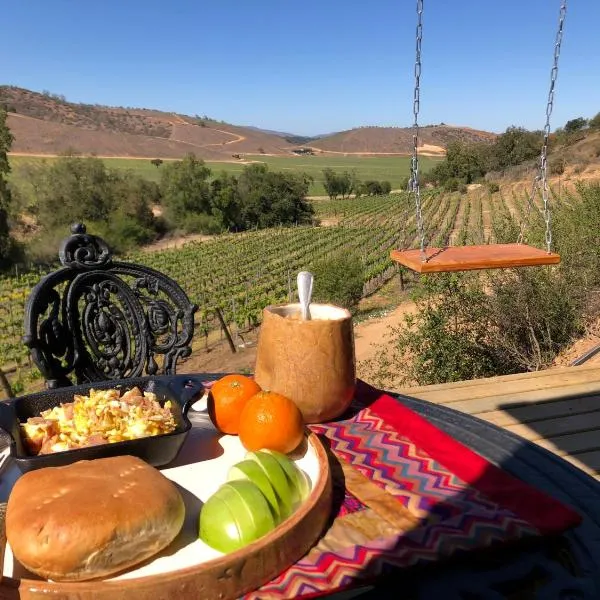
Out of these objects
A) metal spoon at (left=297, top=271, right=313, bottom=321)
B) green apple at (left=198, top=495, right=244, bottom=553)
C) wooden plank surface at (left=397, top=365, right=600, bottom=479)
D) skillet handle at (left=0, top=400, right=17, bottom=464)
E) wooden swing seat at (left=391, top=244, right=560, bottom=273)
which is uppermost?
metal spoon at (left=297, top=271, right=313, bottom=321)

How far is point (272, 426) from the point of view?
113cm

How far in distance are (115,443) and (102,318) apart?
1.22 metres

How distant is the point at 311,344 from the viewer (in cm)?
128

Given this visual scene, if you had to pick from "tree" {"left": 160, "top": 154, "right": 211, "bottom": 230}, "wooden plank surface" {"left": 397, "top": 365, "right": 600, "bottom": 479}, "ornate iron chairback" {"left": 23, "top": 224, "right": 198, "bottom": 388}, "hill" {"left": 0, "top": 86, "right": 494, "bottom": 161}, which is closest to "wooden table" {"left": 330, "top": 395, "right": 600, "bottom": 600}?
"wooden plank surface" {"left": 397, "top": 365, "right": 600, "bottom": 479}

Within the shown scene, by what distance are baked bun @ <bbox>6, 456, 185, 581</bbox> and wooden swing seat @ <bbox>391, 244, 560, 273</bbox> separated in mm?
1633

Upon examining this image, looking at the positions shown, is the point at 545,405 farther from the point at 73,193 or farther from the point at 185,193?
the point at 185,193

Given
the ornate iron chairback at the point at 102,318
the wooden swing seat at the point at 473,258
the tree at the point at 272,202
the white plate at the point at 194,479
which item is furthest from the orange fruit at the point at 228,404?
the tree at the point at 272,202

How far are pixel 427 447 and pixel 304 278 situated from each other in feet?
1.60

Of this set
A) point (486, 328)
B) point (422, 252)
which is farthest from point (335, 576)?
point (486, 328)

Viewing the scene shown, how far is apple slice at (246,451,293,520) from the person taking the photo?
899 millimetres

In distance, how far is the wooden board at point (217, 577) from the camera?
708 mm

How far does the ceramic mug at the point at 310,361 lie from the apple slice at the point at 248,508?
1.44ft

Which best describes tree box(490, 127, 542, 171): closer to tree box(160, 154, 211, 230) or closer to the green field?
the green field

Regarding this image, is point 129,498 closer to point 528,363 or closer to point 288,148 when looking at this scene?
point 528,363
